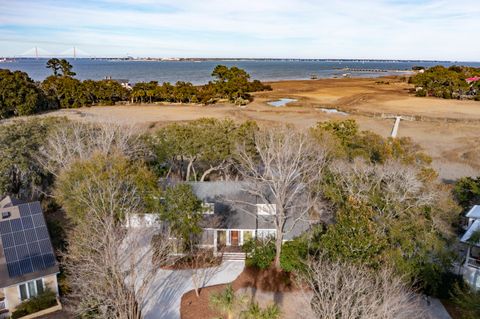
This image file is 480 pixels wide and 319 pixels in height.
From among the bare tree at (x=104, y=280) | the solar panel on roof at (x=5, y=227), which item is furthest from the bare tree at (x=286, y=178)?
the solar panel on roof at (x=5, y=227)

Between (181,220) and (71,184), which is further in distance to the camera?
(71,184)

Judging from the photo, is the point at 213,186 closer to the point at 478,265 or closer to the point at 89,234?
the point at 89,234

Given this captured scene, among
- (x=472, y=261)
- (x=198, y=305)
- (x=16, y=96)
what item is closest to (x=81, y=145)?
(x=198, y=305)

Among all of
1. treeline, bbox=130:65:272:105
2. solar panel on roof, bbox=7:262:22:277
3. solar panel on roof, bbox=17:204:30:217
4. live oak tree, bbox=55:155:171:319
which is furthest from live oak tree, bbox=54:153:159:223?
treeline, bbox=130:65:272:105

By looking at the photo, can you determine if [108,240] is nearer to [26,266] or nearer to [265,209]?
[26,266]

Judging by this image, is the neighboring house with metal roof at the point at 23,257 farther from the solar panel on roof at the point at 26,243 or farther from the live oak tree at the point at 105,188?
the live oak tree at the point at 105,188

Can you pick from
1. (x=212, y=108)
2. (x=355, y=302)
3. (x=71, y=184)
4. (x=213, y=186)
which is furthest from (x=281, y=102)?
(x=355, y=302)
